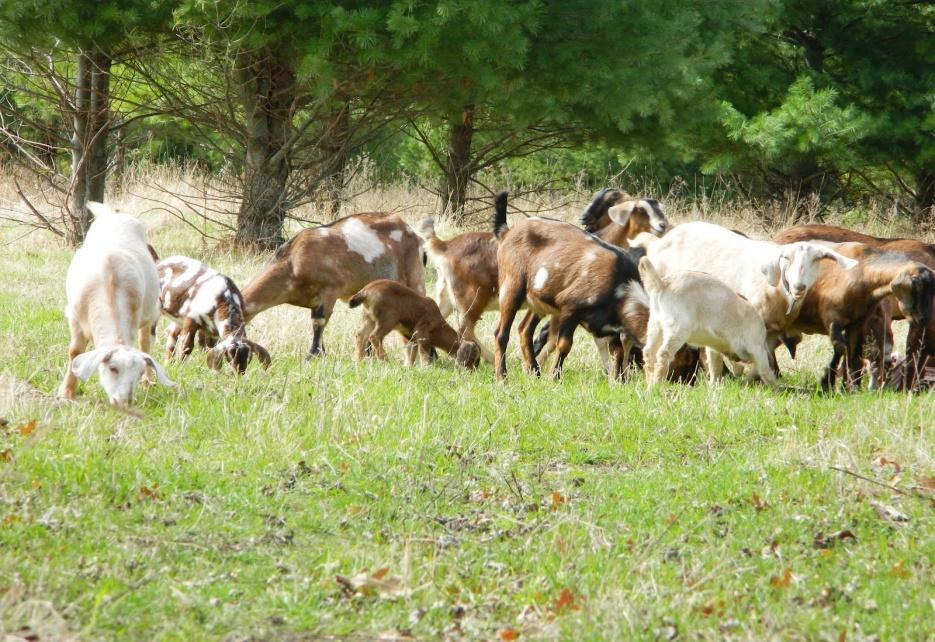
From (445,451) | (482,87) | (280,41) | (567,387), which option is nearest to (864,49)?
(482,87)

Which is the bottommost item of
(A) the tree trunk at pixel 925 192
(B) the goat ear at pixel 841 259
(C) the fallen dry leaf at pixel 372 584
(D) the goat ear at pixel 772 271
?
(C) the fallen dry leaf at pixel 372 584

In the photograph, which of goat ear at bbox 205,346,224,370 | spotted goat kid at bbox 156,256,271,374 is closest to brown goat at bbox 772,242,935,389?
spotted goat kid at bbox 156,256,271,374

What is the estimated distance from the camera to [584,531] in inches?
222

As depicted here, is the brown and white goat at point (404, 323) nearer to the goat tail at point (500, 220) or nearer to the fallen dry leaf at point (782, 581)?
the goat tail at point (500, 220)

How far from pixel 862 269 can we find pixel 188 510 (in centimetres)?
581

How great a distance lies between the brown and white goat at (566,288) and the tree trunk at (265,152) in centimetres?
683

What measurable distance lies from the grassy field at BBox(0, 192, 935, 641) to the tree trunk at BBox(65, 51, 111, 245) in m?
8.86

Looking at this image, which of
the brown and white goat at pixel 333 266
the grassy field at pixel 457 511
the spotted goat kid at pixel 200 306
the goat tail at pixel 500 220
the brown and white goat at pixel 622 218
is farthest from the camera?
the brown and white goat at pixel 622 218

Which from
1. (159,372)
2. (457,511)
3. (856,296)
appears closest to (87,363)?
(159,372)

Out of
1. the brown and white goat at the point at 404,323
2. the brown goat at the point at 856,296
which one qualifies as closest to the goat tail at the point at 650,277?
the brown goat at the point at 856,296

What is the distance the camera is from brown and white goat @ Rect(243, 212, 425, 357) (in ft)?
36.0

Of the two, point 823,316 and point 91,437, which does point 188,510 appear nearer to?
point 91,437

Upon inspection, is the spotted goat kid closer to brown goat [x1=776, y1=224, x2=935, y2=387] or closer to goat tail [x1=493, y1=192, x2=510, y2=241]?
goat tail [x1=493, y1=192, x2=510, y2=241]

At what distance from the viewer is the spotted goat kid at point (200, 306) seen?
9852 millimetres
